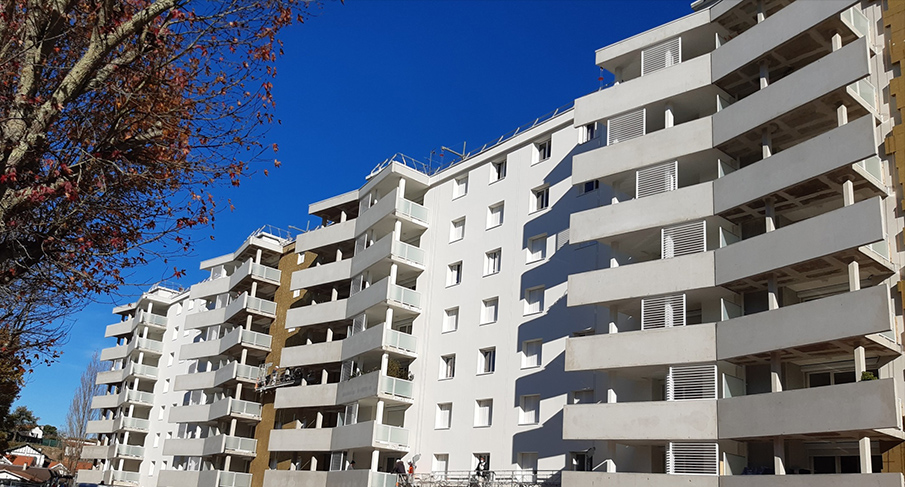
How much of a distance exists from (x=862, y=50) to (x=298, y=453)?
42941 mm

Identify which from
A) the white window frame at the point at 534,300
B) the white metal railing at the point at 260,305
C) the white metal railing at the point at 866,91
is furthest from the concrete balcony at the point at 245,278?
the white metal railing at the point at 866,91

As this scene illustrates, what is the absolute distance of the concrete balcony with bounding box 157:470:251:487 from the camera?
61.1m

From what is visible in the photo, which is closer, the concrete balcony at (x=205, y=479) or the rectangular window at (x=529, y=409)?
the rectangular window at (x=529, y=409)

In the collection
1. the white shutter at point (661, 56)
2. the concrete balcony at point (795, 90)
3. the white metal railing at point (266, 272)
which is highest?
the white shutter at point (661, 56)

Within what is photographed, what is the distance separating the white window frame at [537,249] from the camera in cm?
4297

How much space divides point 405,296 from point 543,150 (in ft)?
38.8

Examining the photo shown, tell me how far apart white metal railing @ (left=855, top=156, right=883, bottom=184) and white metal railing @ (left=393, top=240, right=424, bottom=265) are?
2722 cm

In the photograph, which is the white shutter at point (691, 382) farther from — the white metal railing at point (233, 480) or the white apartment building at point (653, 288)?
the white metal railing at point (233, 480)

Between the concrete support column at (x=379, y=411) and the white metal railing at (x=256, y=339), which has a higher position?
the white metal railing at (x=256, y=339)

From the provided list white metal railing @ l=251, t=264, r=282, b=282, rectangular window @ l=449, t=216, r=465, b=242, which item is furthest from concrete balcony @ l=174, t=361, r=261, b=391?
rectangular window @ l=449, t=216, r=465, b=242

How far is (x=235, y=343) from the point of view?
64.8 m

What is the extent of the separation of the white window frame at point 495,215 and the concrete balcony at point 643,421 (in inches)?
581

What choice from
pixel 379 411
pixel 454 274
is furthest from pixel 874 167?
pixel 379 411

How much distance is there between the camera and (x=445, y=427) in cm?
4534
